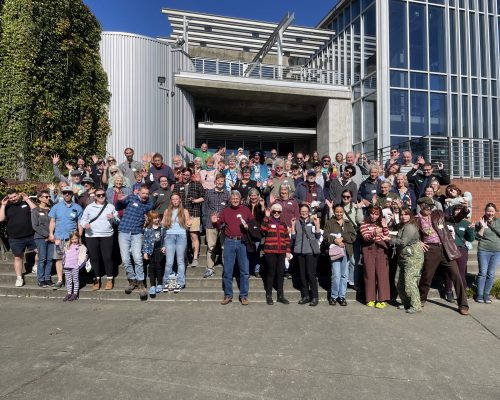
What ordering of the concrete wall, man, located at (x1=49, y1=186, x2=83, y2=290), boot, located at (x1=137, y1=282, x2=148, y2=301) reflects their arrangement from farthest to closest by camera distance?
the concrete wall → man, located at (x1=49, y1=186, x2=83, y2=290) → boot, located at (x1=137, y1=282, x2=148, y2=301)

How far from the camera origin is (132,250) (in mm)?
6785

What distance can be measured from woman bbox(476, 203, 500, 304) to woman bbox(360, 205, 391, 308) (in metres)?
1.73

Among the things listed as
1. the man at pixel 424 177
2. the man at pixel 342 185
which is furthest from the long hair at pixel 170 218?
the man at pixel 424 177

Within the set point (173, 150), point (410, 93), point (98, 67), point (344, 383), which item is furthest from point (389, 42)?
point (344, 383)

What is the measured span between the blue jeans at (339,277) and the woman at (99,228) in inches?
164

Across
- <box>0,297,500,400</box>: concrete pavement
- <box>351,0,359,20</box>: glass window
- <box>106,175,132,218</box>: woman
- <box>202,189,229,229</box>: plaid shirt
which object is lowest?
<box>0,297,500,400</box>: concrete pavement

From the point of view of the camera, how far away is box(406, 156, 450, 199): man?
783cm

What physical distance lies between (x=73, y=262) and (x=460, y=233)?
23.1 feet

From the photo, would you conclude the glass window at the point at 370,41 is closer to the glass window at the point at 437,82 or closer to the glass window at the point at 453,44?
the glass window at the point at 437,82

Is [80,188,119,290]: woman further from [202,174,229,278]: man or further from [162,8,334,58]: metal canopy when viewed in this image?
[162,8,334,58]: metal canopy

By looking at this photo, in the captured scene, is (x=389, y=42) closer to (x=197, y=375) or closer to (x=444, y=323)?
(x=444, y=323)

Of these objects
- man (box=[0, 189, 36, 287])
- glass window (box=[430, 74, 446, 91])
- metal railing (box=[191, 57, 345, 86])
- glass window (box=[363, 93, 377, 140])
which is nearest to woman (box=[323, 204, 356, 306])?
man (box=[0, 189, 36, 287])

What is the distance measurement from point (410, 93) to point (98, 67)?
13.5 metres

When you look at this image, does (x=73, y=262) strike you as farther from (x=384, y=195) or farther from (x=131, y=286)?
(x=384, y=195)
